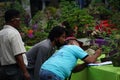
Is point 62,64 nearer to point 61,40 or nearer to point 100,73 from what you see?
point 61,40

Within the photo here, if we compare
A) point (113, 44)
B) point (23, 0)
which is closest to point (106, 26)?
point (113, 44)

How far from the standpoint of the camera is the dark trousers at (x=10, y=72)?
6.34m

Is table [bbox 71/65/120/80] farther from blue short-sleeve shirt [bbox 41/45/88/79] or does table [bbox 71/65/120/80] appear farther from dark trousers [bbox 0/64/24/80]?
dark trousers [bbox 0/64/24/80]

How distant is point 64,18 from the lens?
10.9 m

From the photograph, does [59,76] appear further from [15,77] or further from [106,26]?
[106,26]

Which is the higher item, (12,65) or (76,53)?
(76,53)

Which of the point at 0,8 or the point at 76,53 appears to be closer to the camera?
the point at 76,53

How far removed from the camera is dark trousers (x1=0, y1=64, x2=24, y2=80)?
634 centimetres

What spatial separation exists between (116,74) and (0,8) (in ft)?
29.4

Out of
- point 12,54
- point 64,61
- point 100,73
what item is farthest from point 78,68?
point 12,54

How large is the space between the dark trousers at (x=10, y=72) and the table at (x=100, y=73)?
0.99 metres

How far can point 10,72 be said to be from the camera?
634cm

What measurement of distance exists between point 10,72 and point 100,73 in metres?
1.39

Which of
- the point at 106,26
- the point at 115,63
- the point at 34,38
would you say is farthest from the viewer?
the point at 34,38
